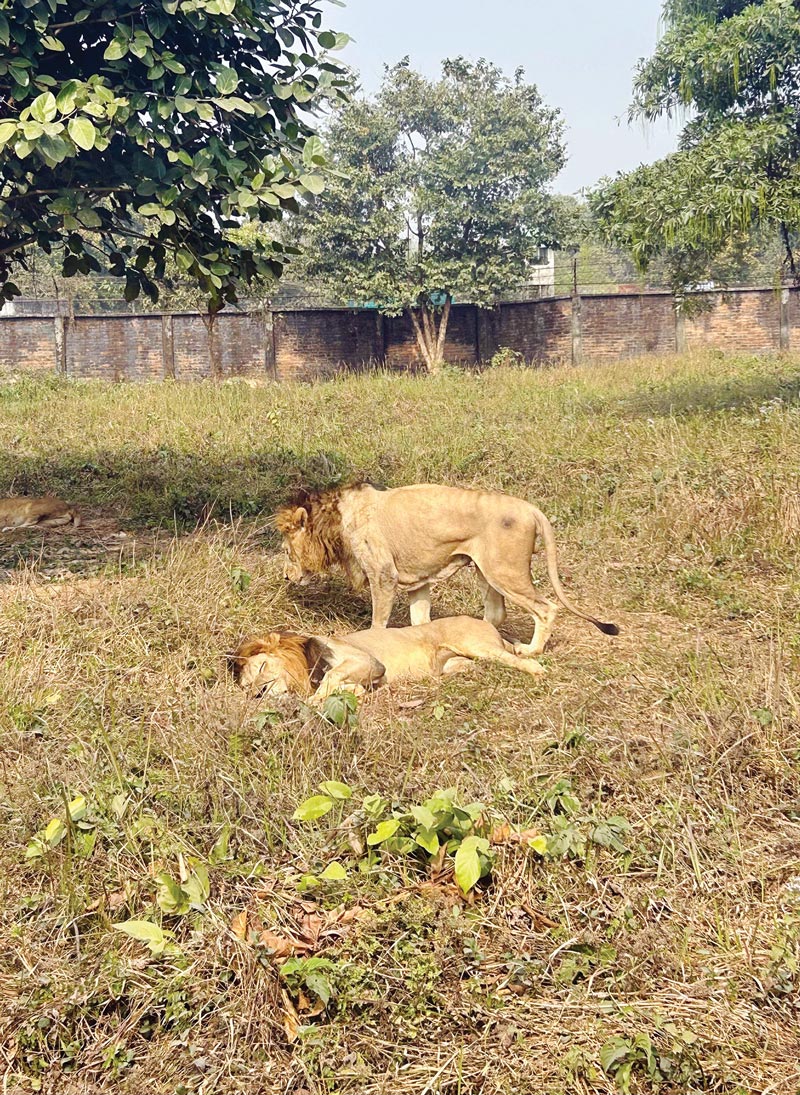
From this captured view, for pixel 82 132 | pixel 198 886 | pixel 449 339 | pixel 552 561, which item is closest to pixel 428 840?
pixel 198 886

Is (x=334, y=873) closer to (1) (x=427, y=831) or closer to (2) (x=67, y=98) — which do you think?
(1) (x=427, y=831)

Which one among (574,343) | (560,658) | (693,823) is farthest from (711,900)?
(574,343)

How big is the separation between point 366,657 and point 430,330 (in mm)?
24659

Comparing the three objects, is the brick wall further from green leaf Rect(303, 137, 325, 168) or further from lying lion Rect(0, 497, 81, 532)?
green leaf Rect(303, 137, 325, 168)

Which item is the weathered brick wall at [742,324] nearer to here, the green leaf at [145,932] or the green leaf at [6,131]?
the green leaf at [6,131]

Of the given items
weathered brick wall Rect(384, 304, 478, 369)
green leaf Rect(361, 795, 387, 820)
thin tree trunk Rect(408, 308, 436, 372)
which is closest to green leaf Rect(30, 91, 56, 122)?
green leaf Rect(361, 795, 387, 820)

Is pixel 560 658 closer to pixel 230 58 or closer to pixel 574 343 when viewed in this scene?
pixel 230 58

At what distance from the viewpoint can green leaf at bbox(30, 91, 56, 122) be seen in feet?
18.8

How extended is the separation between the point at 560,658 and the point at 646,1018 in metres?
3.23

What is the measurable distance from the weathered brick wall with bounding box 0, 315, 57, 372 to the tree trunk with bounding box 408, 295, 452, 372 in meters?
9.48

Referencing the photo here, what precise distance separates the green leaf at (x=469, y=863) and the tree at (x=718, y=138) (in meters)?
9.45

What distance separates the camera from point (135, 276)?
8031 mm

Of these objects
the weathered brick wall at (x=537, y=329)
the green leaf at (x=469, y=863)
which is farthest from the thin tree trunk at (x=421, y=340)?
the green leaf at (x=469, y=863)

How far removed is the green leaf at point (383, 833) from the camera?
3.97 m
